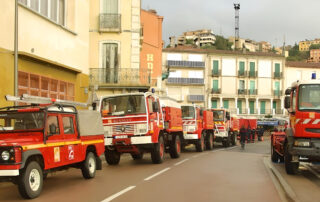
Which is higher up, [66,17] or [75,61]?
[66,17]

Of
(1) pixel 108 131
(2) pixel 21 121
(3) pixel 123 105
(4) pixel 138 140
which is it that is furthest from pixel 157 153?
(2) pixel 21 121

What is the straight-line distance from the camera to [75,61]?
23.0 meters

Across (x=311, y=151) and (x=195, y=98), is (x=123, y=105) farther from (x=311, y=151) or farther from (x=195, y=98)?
(x=195, y=98)

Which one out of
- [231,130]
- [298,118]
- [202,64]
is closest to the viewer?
[298,118]

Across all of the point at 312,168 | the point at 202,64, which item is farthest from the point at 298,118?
the point at 202,64

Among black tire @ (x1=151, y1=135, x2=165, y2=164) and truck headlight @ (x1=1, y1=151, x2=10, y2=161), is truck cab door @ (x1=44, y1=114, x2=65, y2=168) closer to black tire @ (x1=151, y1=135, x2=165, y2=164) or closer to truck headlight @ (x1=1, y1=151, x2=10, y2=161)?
truck headlight @ (x1=1, y1=151, x2=10, y2=161)

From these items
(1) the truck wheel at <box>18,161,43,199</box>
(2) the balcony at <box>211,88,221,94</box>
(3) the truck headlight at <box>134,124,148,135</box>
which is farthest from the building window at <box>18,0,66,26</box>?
(2) the balcony at <box>211,88,221,94</box>

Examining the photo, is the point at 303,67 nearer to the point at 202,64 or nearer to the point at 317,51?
the point at 202,64

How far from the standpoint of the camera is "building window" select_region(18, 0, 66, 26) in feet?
62.0

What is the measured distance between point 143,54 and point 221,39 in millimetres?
122257

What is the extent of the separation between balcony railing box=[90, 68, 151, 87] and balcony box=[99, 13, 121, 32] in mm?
2591

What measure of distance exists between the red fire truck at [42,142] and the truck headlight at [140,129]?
11.0ft

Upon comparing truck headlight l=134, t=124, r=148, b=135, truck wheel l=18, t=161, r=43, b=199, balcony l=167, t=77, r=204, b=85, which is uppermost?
balcony l=167, t=77, r=204, b=85

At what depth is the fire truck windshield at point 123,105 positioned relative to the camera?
16.1m
